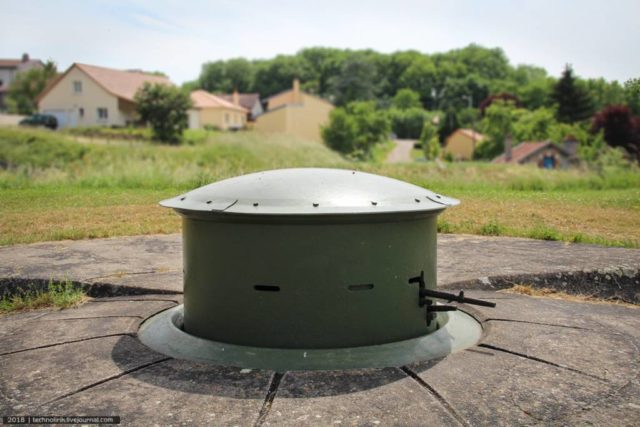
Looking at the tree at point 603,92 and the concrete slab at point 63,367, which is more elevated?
the tree at point 603,92

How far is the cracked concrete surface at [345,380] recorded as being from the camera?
2.59 meters

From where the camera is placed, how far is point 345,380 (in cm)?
292

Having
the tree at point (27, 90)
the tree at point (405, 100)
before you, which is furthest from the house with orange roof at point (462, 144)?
the tree at point (27, 90)

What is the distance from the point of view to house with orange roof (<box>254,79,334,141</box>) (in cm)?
5097

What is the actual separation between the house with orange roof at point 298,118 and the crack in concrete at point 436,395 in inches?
1834

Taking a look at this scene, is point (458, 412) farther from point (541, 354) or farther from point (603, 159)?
point (603, 159)

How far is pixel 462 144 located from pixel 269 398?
73.2 meters

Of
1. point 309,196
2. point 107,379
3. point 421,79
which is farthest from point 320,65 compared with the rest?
point 107,379

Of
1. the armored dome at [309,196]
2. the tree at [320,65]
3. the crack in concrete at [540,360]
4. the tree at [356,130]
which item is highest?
the tree at [320,65]

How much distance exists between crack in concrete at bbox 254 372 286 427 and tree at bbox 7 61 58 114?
2291 inches

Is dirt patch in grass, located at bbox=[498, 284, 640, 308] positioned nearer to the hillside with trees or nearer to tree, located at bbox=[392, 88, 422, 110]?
the hillside with trees

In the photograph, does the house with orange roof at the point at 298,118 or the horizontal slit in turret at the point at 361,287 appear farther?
the house with orange roof at the point at 298,118

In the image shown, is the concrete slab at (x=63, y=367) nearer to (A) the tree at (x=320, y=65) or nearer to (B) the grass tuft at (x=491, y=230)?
(B) the grass tuft at (x=491, y=230)

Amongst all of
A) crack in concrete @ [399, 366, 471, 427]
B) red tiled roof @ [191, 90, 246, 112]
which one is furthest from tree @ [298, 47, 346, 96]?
crack in concrete @ [399, 366, 471, 427]
